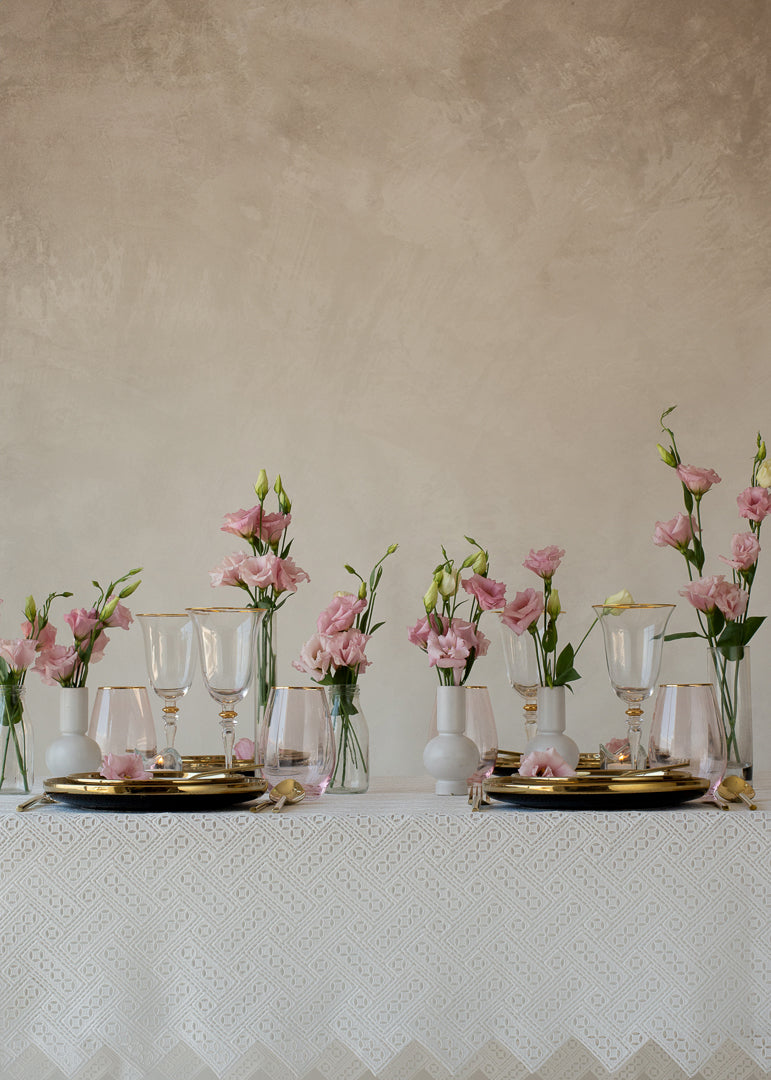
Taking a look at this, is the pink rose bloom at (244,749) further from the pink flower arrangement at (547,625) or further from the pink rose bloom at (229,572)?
the pink flower arrangement at (547,625)

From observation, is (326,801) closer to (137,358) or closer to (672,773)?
(672,773)

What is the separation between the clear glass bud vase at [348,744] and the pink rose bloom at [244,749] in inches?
11.0

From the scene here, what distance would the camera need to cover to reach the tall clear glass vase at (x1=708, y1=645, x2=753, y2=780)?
57.7 inches

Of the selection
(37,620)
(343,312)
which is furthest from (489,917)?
(343,312)

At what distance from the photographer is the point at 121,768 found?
52.0 inches

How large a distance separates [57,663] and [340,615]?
0.43 metres

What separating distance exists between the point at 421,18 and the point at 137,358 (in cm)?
120

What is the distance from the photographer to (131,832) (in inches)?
43.8

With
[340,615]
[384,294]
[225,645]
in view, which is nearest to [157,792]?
[225,645]

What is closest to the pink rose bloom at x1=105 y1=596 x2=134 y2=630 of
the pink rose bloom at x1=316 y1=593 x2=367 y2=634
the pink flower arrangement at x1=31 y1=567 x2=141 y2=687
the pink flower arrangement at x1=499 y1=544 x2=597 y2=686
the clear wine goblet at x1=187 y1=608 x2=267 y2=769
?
the pink flower arrangement at x1=31 y1=567 x2=141 y2=687

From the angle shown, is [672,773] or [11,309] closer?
[672,773]

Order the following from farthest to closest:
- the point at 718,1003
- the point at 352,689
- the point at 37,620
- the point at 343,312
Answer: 1. the point at 343,312
2. the point at 37,620
3. the point at 352,689
4. the point at 718,1003

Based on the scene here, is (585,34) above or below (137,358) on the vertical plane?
above

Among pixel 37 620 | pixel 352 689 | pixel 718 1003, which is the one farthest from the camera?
pixel 37 620
